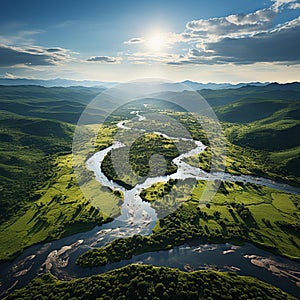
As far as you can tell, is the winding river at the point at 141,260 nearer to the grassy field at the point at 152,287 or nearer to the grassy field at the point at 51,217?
the grassy field at the point at 152,287

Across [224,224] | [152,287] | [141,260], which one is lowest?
[224,224]

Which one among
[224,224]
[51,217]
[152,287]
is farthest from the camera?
[51,217]

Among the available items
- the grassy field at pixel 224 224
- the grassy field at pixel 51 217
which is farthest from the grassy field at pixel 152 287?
the grassy field at pixel 51 217

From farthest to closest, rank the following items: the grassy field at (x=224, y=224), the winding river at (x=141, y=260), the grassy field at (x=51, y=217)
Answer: the grassy field at (x=51, y=217)
the grassy field at (x=224, y=224)
the winding river at (x=141, y=260)

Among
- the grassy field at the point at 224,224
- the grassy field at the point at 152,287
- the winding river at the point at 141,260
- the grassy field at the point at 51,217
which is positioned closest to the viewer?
the grassy field at the point at 152,287

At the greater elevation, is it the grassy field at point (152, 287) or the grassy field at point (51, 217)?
the grassy field at point (152, 287)

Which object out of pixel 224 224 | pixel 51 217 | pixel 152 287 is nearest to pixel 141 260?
pixel 152 287

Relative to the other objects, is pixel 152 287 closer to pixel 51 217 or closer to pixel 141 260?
pixel 141 260

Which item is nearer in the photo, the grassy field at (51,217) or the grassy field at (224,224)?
the grassy field at (224,224)
